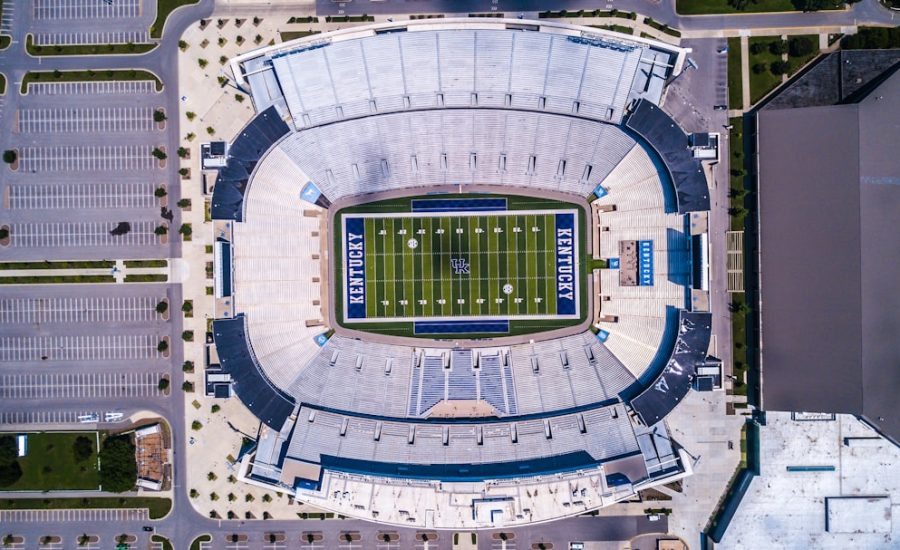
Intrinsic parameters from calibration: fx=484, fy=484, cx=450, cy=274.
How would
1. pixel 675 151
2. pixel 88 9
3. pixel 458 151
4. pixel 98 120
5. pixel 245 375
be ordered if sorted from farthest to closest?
1. pixel 98 120
2. pixel 88 9
3. pixel 458 151
4. pixel 245 375
5. pixel 675 151

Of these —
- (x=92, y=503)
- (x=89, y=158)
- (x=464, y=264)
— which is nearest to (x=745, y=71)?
(x=464, y=264)

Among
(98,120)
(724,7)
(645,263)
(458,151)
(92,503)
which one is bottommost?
(92,503)

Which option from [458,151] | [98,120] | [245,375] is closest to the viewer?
[245,375]

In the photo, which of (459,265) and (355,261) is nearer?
(459,265)

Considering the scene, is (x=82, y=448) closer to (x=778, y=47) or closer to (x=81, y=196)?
(x=81, y=196)

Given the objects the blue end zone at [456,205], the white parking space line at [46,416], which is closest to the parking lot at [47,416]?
the white parking space line at [46,416]

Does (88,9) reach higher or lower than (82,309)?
higher
